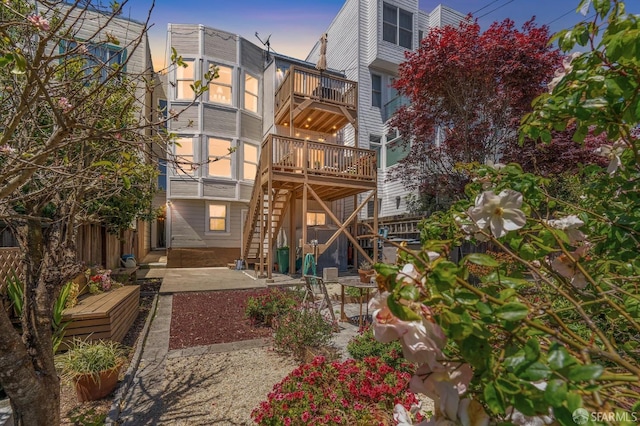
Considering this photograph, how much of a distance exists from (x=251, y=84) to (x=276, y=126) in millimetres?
3224

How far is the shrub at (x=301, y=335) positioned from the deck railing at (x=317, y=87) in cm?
886

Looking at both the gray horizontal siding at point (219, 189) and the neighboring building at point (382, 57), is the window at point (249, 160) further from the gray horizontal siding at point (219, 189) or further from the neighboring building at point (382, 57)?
the neighboring building at point (382, 57)

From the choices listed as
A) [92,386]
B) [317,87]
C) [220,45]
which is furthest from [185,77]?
[92,386]

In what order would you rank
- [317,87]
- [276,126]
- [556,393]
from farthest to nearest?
[276,126] < [317,87] < [556,393]

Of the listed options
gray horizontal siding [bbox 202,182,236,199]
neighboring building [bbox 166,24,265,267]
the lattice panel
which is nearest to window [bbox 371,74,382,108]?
neighboring building [bbox 166,24,265,267]

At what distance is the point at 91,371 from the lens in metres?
3.24

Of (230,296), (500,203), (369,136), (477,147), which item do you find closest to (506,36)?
(477,147)

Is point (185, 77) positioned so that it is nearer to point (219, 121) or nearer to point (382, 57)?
point (219, 121)

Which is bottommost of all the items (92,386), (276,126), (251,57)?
(92,386)

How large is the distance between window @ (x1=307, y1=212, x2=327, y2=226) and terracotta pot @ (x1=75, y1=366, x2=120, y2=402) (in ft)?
35.2

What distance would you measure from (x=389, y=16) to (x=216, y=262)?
46.4 ft

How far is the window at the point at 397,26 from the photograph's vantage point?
14.6 meters

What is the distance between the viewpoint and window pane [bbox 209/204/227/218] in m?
14.1

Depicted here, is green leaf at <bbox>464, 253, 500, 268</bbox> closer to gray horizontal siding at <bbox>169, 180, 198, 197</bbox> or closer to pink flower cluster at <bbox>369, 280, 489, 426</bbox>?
pink flower cluster at <bbox>369, 280, 489, 426</bbox>
